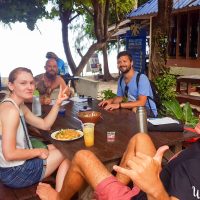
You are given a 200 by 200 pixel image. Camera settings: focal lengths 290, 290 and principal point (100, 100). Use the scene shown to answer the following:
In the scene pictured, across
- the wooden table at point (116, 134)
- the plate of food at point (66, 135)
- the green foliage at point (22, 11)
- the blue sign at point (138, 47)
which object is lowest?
the wooden table at point (116, 134)

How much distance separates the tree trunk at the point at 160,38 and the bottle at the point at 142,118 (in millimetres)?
4037

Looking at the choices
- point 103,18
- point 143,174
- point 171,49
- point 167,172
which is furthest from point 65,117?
point 171,49

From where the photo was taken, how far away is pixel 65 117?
4.00 metres

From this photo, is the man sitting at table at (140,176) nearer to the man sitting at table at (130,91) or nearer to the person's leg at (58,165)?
the person's leg at (58,165)

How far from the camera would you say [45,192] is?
8.61ft

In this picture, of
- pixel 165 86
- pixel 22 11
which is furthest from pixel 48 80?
pixel 22 11

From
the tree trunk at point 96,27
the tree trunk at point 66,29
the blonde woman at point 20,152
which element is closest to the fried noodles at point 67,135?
the blonde woman at point 20,152

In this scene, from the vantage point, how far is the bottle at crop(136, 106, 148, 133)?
3.04 metres

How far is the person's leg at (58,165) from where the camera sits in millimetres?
2877

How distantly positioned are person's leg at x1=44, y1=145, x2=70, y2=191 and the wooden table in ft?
0.38

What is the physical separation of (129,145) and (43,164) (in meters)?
0.86

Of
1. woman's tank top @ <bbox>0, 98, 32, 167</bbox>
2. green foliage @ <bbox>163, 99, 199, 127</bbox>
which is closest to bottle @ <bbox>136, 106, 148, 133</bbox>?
woman's tank top @ <bbox>0, 98, 32, 167</bbox>

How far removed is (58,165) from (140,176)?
1577mm

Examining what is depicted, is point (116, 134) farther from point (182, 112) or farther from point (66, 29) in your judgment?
point (66, 29)
